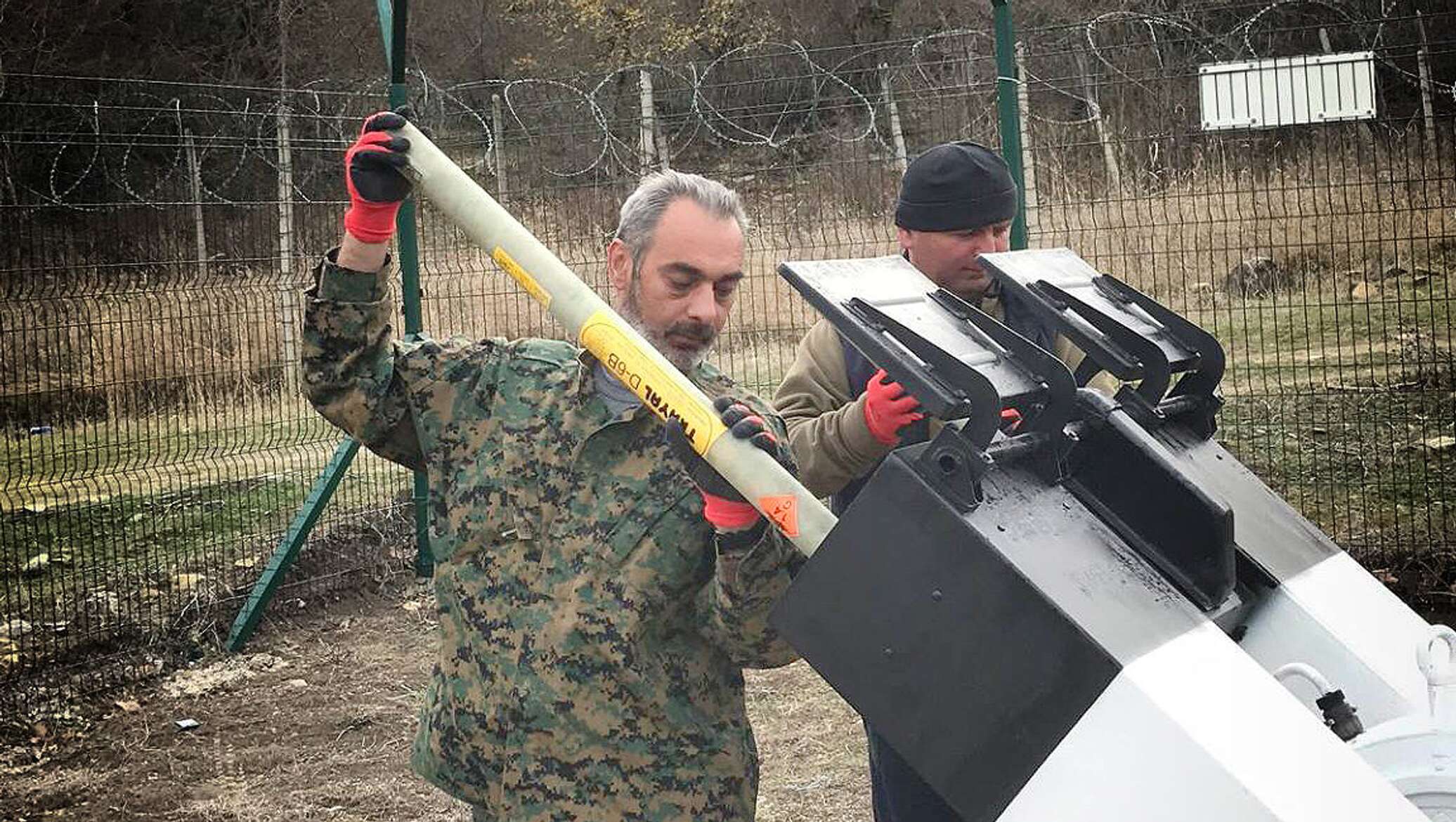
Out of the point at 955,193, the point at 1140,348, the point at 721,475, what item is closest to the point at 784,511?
the point at 721,475

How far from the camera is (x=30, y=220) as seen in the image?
6.18 m

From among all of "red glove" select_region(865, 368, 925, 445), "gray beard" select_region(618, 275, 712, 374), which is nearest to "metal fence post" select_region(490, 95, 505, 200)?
"gray beard" select_region(618, 275, 712, 374)

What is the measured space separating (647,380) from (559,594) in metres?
0.43

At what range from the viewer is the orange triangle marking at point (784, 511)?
6.66 feet

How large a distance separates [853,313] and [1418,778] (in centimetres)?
92

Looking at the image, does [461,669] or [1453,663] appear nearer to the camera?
[1453,663]

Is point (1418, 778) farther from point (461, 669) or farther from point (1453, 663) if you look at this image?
point (461, 669)

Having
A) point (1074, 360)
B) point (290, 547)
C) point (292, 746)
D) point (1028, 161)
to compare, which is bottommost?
point (292, 746)

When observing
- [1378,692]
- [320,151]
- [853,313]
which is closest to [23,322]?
Result: [320,151]

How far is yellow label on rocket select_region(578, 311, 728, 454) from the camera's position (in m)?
2.14

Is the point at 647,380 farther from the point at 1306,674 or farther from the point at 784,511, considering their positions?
the point at 1306,674

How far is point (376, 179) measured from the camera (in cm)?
247

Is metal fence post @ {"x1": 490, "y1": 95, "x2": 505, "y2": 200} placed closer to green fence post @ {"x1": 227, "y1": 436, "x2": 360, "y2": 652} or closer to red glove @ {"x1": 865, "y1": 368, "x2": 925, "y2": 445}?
green fence post @ {"x1": 227, "y1": 436, "x2": 360, "y2": 652}

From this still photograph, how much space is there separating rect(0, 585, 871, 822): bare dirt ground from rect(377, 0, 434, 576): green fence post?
0.57 meters
